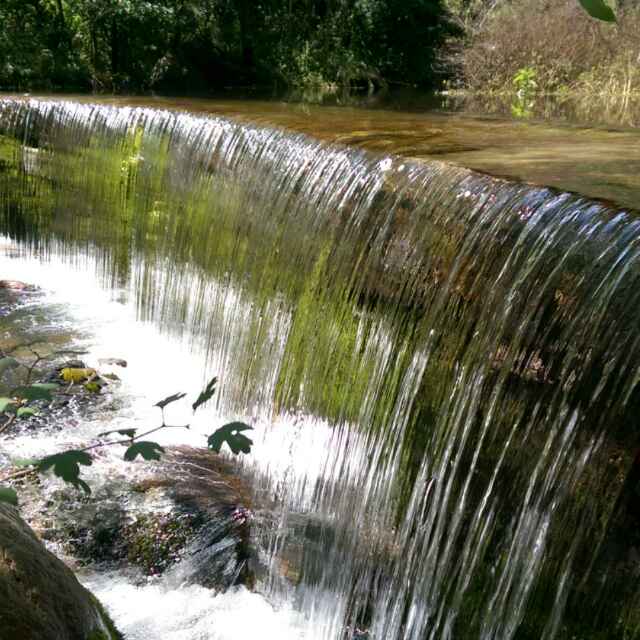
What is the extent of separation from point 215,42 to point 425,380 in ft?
54.9

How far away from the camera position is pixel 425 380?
3822mm

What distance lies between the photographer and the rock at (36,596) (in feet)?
7.62

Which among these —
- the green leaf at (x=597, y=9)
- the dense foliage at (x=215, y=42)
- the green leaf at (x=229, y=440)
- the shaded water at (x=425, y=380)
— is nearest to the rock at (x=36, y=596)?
the green leaf at (x=229, y=440)

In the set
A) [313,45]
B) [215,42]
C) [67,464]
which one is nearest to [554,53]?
[313,45]

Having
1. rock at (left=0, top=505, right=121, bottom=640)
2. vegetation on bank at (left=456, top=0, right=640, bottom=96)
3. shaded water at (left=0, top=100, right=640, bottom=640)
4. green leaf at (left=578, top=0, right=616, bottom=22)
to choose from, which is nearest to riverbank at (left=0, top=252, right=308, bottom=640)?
shaded water at (left=0, top=100, right=640, bottom=640)

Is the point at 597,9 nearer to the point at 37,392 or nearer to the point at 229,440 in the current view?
the point at 229,440

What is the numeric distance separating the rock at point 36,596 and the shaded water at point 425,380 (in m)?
1.46

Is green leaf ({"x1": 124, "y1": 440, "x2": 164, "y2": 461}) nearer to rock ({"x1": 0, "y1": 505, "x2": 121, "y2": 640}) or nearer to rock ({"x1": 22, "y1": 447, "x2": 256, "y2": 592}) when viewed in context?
rock ({"x1": 0, "y1": 505, "x2": 121, "y2": 640})

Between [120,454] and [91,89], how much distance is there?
9990 millimetres

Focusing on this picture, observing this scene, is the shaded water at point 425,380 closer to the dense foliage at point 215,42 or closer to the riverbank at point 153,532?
the riverbank at point 153,532

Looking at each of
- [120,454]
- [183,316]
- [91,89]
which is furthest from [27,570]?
[91,89]

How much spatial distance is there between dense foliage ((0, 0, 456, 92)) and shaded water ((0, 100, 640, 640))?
7.96m

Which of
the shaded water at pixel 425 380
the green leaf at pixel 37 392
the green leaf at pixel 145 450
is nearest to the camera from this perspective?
the green leaf at pixel 145 450

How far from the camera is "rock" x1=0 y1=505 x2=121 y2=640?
2321 mm
